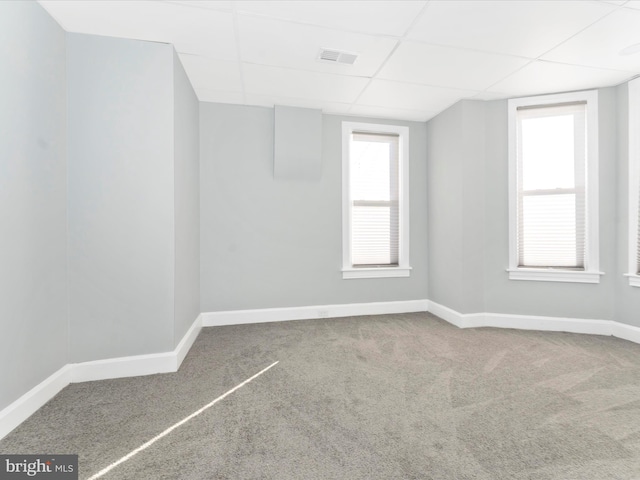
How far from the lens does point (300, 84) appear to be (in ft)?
10.2

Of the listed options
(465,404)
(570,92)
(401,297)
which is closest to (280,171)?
(401,297)

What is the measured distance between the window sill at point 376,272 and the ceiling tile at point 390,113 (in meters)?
2.10

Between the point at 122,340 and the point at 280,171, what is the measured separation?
2456mm

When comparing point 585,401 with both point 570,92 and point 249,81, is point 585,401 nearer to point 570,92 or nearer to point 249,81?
point 570,92

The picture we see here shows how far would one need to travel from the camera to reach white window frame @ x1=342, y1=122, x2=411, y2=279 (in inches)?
156

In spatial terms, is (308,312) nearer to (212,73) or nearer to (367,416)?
(367,416)

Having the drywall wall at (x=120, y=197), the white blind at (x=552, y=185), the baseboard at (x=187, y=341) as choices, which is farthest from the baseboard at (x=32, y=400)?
the white blind at (x=552, y=185)

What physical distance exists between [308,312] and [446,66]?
10.3ft

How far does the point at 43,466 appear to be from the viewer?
1.41m

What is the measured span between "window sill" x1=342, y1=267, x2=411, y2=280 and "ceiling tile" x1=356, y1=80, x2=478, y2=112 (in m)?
2.13

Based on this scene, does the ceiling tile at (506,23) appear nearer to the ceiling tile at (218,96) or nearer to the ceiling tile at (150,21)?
the ceiling tile at (150,21)

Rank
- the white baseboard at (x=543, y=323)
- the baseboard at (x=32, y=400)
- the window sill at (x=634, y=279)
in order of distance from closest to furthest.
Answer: the baseboard at (x=32, y=400)
the window sill at (x=634, y=279)
the white baseboard at (x=543, y=323)

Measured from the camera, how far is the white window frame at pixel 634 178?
301 cm

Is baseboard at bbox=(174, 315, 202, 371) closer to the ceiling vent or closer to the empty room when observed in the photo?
the empty room
